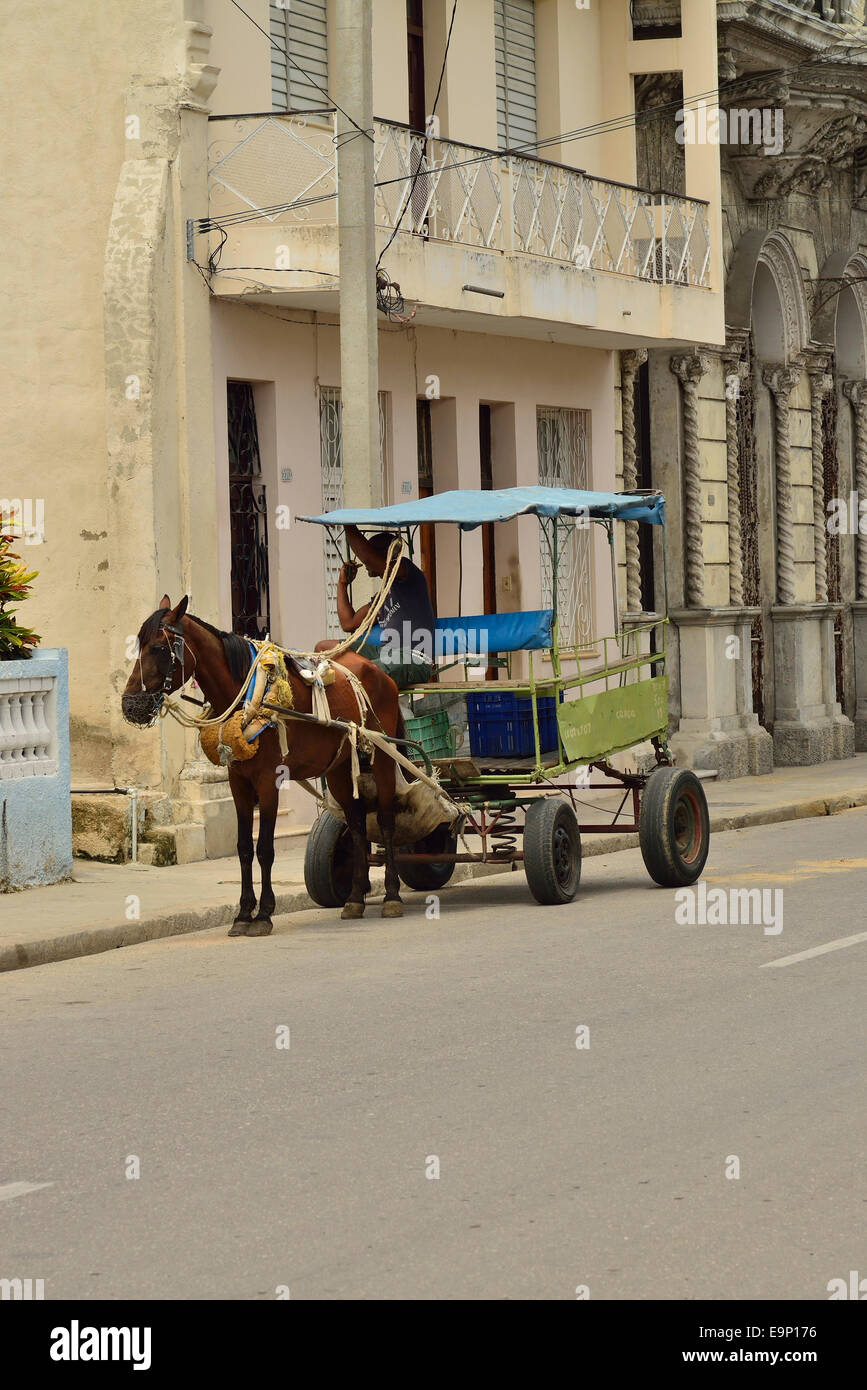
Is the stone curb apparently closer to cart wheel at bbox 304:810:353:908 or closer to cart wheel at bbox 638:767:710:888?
cart wheel at bbox 304:810:353:908

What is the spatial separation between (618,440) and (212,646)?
11559 millimetres

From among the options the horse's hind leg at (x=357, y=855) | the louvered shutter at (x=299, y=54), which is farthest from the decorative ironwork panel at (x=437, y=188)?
the horse's hind leg at (x=357, y=855)

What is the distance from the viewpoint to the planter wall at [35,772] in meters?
13.7

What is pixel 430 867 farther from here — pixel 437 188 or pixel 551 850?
pixel 437 188

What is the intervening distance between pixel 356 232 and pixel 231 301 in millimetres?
2032

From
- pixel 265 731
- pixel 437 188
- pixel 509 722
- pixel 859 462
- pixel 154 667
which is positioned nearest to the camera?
pixel 154 667

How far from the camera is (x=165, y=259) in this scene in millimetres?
15625

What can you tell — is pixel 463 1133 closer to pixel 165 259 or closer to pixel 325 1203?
pixel 325 1203

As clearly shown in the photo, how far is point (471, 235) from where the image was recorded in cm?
1864

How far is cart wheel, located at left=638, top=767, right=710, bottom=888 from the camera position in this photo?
42.5ft

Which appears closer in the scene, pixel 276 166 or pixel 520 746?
pixel 520 746

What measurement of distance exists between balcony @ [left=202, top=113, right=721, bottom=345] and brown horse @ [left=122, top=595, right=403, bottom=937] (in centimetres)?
489

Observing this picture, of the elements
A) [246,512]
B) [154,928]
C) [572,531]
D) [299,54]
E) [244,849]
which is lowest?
[154,928]

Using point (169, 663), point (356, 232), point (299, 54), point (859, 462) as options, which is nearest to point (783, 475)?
point (859, 462)
